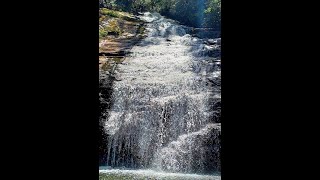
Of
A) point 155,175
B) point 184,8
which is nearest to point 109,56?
point 155,175

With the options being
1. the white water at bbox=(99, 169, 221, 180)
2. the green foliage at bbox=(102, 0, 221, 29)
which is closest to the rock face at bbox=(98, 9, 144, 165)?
the white water at bbox=(99, 169, 221, 180)

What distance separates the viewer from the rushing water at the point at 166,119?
961 cm

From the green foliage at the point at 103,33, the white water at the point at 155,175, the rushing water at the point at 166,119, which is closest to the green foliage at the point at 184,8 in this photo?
the green foliage at the point at 103,33

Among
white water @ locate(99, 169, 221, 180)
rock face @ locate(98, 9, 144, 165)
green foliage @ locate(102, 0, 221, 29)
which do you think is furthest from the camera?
green foliage @ locate(102, 0, 221, 29)

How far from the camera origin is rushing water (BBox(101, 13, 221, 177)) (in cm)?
961

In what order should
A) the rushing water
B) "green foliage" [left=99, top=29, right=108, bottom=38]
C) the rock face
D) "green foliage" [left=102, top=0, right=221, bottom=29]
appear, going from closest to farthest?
Answer: the rushing water < the rock face < "green foliage" [left=99, top=29, right=108, bottom=38] < "green foliage" [left=102, top=0, right=221, bottom=29]

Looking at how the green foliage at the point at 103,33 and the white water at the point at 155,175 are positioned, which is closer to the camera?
the white water at the point at 155,175

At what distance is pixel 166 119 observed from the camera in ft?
34.1

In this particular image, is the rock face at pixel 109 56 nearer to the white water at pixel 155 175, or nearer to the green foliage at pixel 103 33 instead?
the green foliage at pixel 103 33

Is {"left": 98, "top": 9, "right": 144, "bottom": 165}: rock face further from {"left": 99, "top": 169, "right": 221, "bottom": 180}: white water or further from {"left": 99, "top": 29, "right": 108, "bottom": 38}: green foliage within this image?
{"left": 99, "top": 169, "right": 221, "bottom": 180}: white water

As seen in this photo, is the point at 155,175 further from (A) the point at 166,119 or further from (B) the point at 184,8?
(B) the point at 184,8

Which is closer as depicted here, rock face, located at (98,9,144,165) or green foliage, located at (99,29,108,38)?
rock face, located at (98,9,144,165)
